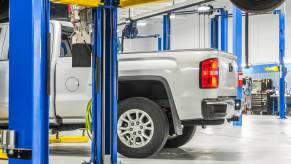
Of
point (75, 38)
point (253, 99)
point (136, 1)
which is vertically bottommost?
point (253, 99)

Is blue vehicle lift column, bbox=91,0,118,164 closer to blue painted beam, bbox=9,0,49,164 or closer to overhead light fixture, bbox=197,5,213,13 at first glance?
blue painted beam, bbox=9,0,49,164

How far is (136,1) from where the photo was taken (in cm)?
357

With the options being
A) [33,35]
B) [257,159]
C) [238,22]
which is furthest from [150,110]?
[238,22]

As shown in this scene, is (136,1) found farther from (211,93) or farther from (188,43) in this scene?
(188,43)

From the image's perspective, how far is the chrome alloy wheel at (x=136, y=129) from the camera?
5.33m

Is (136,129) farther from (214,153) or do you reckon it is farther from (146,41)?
(146,41)

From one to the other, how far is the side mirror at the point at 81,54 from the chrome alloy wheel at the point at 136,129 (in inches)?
69.8

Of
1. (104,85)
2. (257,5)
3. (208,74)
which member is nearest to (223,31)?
(208,74)

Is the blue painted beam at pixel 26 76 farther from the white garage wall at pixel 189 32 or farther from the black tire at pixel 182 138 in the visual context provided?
the white garage wall at pixel 189 32

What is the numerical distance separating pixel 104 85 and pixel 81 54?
1.15ft

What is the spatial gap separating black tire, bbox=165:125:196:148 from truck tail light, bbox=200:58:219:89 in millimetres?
1455

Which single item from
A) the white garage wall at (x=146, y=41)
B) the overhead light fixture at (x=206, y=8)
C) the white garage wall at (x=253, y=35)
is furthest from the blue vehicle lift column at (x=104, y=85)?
the white garage wall at (x=146, y=41)

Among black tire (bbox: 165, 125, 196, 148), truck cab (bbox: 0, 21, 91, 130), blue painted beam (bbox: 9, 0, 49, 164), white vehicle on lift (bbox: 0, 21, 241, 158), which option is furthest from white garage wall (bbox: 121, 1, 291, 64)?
blue painted beam (bbox: 9, 0, 49, 164)

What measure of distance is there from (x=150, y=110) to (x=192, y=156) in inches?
33.3
